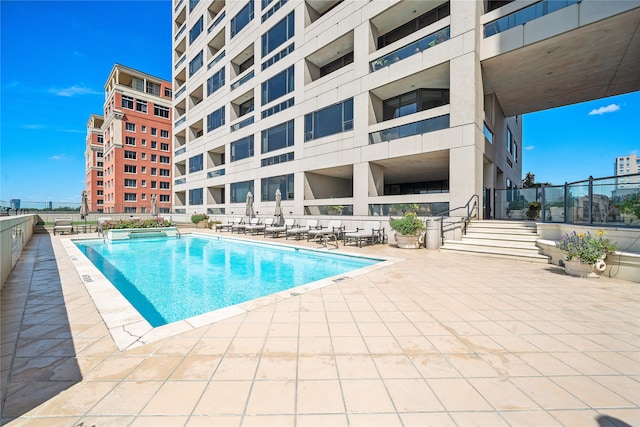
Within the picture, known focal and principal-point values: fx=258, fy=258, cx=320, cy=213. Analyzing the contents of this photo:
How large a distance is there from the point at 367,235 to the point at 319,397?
10.7 m

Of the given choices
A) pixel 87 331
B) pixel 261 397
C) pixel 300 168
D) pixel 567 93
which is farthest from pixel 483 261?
pixel 567 93

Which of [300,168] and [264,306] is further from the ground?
[300,168]

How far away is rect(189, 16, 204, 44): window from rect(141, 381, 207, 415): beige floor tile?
3553 centimetres

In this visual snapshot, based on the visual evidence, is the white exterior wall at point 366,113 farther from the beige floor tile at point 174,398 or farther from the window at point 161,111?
the window at point 161,111

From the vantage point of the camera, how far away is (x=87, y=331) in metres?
3.48

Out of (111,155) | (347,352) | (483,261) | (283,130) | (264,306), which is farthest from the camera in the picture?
(111,155)

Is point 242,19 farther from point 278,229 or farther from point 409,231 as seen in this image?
point 409,231

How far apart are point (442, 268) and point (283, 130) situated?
1574cm

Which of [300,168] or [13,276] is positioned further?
[300,168]

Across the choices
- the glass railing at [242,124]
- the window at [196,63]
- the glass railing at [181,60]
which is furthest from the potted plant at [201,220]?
the glass railing at [181,60]

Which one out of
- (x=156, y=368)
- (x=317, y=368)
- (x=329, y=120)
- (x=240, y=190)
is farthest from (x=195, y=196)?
(x=317, y=368)

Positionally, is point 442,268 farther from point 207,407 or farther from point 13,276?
point 13,276

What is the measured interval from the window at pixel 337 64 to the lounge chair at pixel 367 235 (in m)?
11.6

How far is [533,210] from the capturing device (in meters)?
13.1
